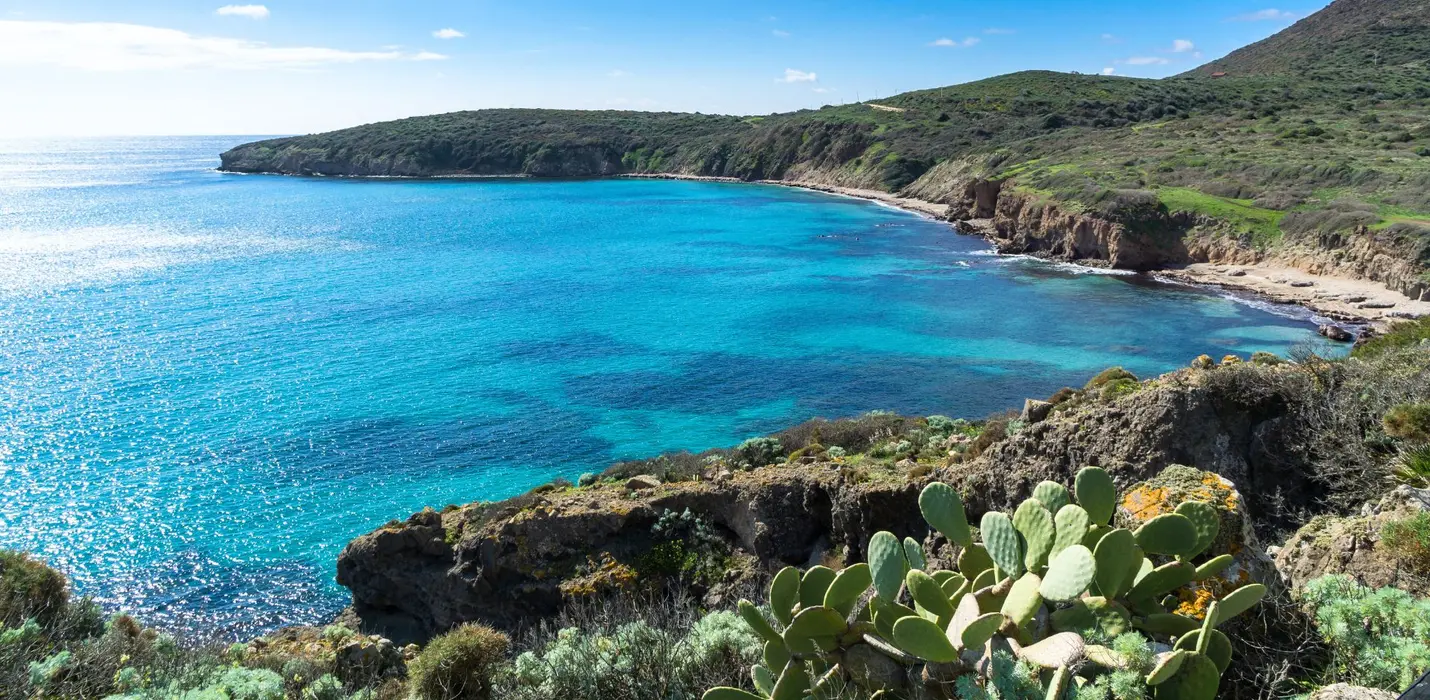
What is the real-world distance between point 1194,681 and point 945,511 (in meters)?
Answer: 2.34

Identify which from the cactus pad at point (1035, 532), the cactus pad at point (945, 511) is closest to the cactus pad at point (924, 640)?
the cactus pad at point (1035, 532)

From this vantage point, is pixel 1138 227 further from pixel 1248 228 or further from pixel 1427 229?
pixel 1427 229

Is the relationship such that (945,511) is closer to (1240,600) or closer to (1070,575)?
(1070,575)

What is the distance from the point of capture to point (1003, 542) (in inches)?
238

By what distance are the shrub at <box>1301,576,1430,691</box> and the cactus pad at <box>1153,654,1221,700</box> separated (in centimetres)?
142

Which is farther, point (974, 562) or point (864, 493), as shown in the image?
point (864, 493)

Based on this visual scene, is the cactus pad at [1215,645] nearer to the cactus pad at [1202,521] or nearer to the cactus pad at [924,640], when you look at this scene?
the cactus pad at [1202,521]

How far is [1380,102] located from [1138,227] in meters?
69.1

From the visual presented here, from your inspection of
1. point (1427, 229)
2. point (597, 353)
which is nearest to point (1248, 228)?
point (1427, 229)

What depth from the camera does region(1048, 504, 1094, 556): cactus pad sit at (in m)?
5.83

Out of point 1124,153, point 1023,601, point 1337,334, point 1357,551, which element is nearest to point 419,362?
point 1023,601

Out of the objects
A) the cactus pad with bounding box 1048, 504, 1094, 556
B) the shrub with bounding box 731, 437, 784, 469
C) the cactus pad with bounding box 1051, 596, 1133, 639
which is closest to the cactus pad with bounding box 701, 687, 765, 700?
the cactus pad with bounding box 1051, 596, 1133, 639

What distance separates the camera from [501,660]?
10422mm

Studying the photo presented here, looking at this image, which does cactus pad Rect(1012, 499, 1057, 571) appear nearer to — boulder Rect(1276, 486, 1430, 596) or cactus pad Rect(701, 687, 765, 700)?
cactus pad Rect(701, 687, 765, 700)
